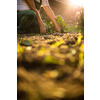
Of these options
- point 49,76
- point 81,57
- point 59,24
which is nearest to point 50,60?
point 49,76

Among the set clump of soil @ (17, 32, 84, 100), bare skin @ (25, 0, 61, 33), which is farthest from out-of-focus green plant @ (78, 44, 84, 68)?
bare skin @ (25, 0, 61, 33)

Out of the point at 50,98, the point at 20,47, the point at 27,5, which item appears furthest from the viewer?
the point at 27,5

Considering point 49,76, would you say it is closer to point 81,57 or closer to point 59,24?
point 81,57

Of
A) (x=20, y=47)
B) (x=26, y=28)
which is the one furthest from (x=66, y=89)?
(x=26, y=28)

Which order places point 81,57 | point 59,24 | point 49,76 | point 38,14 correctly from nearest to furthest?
point 49,76
point 81,57
point 38,14
point 59,24

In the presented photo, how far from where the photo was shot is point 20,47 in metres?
0.60

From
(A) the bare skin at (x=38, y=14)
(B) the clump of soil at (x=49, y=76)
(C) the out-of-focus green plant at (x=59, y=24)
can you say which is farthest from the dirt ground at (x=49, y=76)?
(C) the out-of-focus green plant at (x=59, y=24)

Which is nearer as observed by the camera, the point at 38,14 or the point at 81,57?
the point at 81,57

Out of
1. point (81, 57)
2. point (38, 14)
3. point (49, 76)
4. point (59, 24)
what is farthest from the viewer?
point (59, 24)

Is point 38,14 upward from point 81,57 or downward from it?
upward
